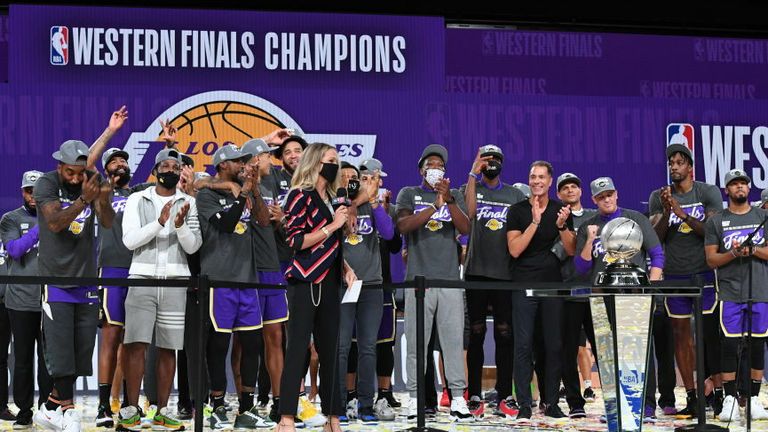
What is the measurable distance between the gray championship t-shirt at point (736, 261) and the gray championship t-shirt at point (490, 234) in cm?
130

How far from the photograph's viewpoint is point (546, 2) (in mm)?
11500

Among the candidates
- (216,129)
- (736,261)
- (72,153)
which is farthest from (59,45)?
(736,261)

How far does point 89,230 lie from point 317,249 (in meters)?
1.60

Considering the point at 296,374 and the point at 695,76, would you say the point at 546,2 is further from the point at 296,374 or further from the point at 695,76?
the point at 296,374

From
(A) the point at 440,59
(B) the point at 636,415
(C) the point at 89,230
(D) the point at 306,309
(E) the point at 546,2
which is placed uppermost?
(E) the point at 546,2

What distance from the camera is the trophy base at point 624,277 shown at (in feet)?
15.3

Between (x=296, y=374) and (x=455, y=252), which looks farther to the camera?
(x=455, y=252)

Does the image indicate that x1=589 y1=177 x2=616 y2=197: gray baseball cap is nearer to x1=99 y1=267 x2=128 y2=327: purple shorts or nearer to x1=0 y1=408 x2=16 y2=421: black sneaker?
x1=99 y1=267 x2=128 y2=327: purple shorts

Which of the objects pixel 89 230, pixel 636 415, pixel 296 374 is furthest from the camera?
pixel 89 230

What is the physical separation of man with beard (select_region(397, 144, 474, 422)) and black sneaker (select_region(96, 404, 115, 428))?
6.25 ft

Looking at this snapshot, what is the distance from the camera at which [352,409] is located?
740cm

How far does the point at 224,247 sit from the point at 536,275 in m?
2.01

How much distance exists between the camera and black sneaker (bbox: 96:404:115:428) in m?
6.77

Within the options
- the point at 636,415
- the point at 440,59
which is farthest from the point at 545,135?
the point at 636,415
